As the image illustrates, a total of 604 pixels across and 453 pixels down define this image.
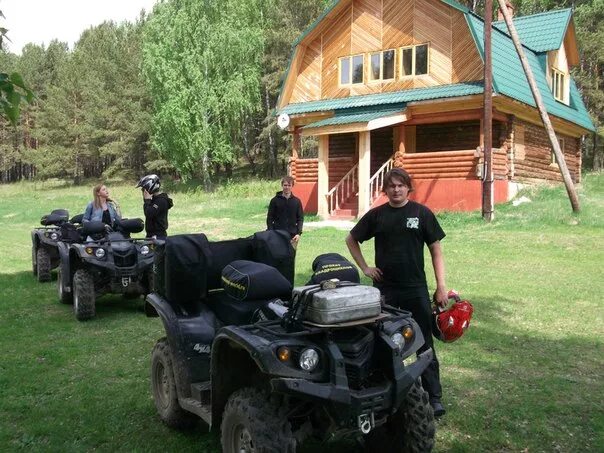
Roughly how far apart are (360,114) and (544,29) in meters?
9.31

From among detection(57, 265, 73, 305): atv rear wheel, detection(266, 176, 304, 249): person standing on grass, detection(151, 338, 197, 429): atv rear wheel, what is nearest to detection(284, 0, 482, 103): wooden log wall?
detection(266, 176, 304, 249): person standing on grass

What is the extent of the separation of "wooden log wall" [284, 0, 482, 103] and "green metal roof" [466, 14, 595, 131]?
0.61 metres

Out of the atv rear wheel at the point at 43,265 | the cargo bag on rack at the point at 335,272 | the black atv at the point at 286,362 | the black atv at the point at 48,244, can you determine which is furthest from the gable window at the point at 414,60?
the black atv at the point at 286,362

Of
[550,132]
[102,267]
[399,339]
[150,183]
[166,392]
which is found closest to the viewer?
[399,339]

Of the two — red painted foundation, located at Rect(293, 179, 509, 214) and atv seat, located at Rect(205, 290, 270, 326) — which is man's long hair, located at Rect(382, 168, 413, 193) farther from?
red painted foundation, located at Rect(293, 179, 509, 214)

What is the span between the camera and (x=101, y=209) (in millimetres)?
8727

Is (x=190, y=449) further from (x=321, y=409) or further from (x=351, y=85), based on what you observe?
(x=351, y=85)

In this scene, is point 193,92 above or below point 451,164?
above

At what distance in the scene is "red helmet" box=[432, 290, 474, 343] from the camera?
403cm

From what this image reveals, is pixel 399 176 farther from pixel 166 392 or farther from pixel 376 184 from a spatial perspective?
pixel 376 184

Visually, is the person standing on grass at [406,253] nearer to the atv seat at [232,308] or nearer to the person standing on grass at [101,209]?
the atv seat at [232,308]

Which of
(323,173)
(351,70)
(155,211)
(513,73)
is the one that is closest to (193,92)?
(351,70)

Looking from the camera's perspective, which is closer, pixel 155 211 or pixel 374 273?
pixel 374 273

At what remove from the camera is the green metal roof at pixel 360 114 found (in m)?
18.4
